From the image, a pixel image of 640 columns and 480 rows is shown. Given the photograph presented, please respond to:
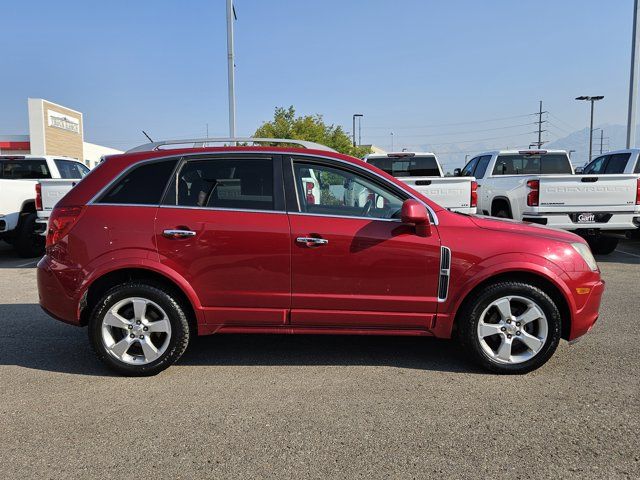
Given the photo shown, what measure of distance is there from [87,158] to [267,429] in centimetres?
4631

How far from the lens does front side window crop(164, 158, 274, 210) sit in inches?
158

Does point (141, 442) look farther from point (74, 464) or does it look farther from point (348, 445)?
point (348, 445)

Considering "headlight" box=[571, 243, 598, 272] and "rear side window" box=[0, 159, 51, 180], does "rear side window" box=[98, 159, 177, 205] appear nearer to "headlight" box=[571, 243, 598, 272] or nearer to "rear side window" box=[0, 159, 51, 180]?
"headlight" box=[571, 243, 598, 272]

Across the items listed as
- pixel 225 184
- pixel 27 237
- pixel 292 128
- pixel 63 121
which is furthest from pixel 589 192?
pixel 63 121

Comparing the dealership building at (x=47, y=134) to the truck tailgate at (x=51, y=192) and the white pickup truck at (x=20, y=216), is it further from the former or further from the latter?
the truck tailgate at (x=51, y=192)

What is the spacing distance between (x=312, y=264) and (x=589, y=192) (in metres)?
6.36

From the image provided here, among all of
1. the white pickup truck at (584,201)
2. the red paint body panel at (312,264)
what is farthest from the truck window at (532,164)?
the red paint body panel at (312,264)

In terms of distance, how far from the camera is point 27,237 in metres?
9.88

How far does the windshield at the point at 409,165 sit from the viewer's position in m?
10.5

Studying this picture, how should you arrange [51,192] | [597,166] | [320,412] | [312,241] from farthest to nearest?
1. [597,166]
2. [51,192]
3. [312,241]
4. [320,412]

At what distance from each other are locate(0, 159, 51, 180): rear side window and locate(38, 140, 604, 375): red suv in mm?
8910

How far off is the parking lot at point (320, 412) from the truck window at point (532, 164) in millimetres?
6609

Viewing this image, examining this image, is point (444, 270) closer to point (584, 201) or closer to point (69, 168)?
point (584, 201)

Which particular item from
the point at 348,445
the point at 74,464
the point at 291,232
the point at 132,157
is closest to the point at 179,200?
the point at 132,157
